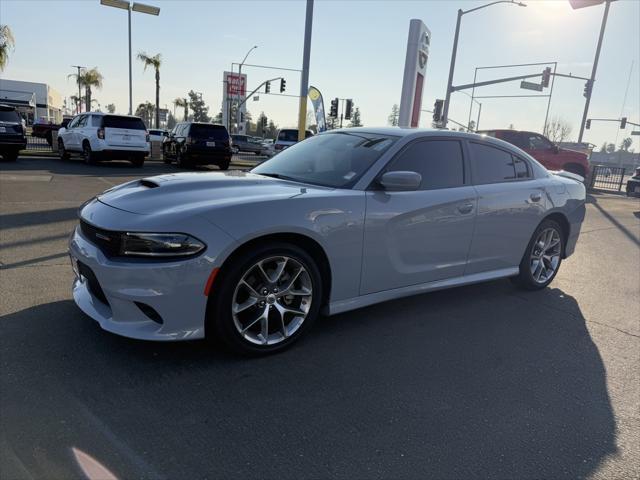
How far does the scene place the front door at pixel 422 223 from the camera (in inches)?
140

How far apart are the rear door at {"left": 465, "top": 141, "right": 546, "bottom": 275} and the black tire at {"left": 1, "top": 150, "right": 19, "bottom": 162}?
1642 cm

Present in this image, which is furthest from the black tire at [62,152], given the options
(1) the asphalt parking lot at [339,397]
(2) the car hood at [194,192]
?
(2) the car hood at [194,192]

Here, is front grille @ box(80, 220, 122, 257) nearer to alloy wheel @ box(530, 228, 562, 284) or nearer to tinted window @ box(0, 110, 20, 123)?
alloy wheel @ box(530, 228, 562, 284)

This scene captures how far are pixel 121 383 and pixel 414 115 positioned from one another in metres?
16.1

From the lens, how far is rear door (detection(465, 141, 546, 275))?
4.35 meters

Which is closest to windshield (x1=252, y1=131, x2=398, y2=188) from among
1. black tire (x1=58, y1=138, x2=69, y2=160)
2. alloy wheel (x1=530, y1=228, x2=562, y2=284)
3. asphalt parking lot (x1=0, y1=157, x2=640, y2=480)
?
asphalt parking lot (x1=0, y1=157, x2=640, y2=480)

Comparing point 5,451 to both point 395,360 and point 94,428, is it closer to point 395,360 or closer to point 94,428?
point 94,428

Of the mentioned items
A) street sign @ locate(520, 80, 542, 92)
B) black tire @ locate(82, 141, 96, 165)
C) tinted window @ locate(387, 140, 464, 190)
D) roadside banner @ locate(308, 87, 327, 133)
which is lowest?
black tire @ locate(82, 141, 96, 165)

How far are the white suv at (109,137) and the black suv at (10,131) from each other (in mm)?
1733

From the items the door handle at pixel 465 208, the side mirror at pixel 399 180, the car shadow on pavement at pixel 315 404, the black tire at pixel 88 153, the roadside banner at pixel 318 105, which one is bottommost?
the car shadow on pavement at pixel 315 404

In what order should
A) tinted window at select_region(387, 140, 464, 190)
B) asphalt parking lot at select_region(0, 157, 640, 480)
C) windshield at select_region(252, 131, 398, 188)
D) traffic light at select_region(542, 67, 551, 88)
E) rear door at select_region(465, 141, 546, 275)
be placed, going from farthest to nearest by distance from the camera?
traffic light at select_region(542, 67, 551, 88) → rear door at select_region(465, 141, 546, 275) → tinted window at select_region(387, 140, 464, 190) → windshield at select_region(252, 131, 398, 188) → asphalt parking lot at select_region(0, 157, 640, 480)

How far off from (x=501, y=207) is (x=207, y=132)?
14492 millimetres

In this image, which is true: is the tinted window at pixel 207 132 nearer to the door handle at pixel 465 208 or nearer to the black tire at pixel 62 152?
the black tire at pixel 62 152

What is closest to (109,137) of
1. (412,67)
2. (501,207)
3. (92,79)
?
(412,67)
